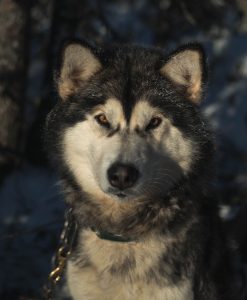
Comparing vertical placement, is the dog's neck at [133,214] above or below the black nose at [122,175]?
below

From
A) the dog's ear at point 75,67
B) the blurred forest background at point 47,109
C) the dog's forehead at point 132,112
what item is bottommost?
the blurred forest background at point 47,109

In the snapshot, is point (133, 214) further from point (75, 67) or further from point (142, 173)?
point (75, 67)

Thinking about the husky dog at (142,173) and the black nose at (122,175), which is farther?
the husky dog at (142,173)

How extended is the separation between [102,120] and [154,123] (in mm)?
315

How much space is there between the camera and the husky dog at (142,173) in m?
3.61

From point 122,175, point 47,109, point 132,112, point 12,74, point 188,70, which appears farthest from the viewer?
point 47,109

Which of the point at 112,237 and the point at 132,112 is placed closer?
the point at 132,112

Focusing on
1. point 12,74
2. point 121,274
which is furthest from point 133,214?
point 12,74

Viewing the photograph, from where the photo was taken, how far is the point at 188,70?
3.72 meters

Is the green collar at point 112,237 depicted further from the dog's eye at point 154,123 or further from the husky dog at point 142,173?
the dog's eye at point 154,123

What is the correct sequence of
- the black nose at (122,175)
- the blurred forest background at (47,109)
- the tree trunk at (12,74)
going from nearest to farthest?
the black nose at (122,175) → the blurred forest background at (47,109) → the tree trunk at (12,74)

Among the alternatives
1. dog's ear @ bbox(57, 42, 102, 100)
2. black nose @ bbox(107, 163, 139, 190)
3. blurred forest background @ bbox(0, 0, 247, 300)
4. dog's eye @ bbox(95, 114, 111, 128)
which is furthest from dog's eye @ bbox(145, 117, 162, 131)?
blurred forest background @ bbox(0, 0, 247, 300)

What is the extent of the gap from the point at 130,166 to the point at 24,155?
4.79 m

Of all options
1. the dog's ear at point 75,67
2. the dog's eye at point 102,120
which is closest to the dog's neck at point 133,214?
the dog's eye at point 102,120
